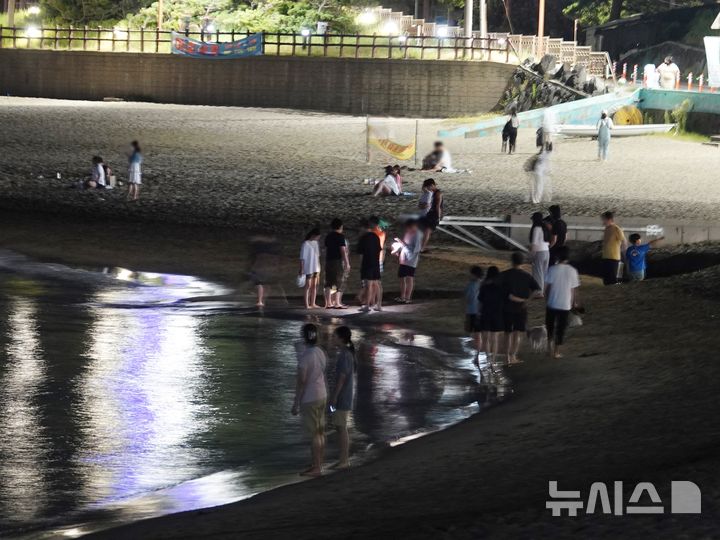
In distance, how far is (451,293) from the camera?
22156mm

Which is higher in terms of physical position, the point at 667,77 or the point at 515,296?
the point at 667,77

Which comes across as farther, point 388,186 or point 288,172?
point 288,172

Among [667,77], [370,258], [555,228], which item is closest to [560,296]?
[370,258]

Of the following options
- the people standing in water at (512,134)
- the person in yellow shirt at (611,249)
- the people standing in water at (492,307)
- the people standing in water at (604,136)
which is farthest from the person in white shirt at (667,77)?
the people standing in water at (492,307)

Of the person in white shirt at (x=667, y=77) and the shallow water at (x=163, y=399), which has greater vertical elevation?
the person in white shirt at (x=667, y=77)

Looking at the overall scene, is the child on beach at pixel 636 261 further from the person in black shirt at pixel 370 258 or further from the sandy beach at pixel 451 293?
the person in black shirt at pixel 370 258

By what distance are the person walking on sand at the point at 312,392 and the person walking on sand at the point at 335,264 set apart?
25.2 ft

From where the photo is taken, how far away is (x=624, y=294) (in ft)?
65.2

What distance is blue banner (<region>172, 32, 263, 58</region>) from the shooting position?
64938 millimetres

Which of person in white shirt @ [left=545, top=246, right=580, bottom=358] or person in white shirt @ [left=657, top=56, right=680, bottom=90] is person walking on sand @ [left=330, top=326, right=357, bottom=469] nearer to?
person in white shirt @ [left=545, top=246, right=580, bottom=358]

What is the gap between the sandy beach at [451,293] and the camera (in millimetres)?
9727

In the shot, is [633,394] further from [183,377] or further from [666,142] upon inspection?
[666,142]

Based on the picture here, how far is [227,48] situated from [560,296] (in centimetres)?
5113

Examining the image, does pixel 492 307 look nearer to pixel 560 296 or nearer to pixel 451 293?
pixel 560 296
